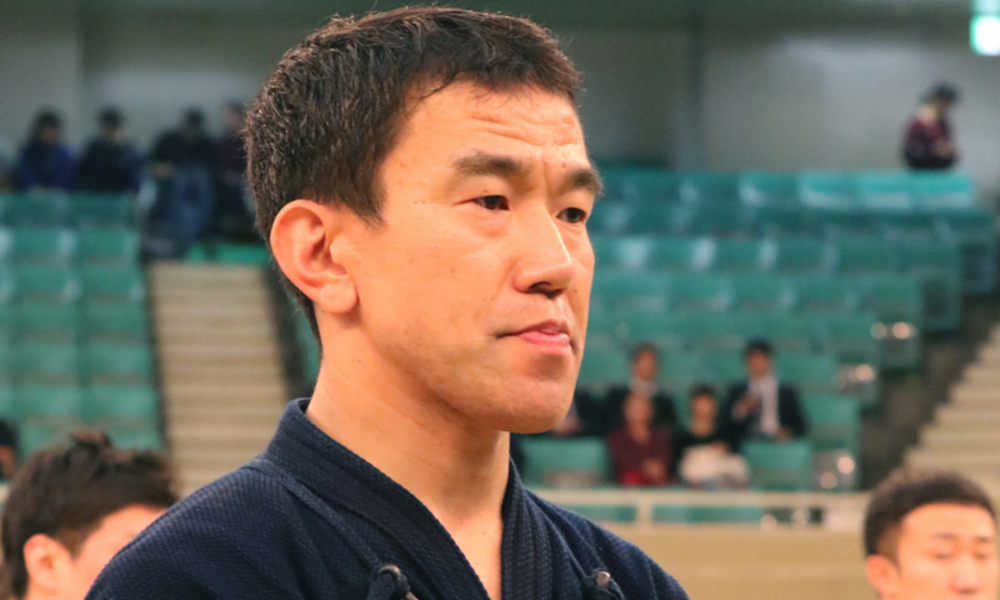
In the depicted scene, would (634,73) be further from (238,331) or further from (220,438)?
(220,438)

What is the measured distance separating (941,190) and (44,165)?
6.83 m

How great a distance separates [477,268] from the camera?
1.10m

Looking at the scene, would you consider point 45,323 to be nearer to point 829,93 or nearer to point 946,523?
point 946,523

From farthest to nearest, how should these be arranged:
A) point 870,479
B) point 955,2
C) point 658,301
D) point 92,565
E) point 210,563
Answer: point 955,2
point 658,301
point 870,479
point 92,565
point 210,563

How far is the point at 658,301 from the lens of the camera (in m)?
8.38

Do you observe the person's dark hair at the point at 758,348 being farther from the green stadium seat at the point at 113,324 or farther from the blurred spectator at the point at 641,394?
the green stadium seat at the point at 113,324

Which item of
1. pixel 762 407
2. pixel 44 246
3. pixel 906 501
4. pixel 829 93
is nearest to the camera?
pixel 906 501

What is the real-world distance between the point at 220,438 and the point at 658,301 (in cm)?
265

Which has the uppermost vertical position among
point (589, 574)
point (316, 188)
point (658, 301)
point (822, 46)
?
point (822, 46)

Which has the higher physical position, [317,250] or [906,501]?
[317,250]

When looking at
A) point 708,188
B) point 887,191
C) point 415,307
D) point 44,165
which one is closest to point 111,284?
point 44,165

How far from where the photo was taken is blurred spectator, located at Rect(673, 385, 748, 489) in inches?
240

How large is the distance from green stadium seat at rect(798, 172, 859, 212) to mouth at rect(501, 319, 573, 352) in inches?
410

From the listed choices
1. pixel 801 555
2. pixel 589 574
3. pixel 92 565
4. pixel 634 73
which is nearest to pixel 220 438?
pixel 801 555
